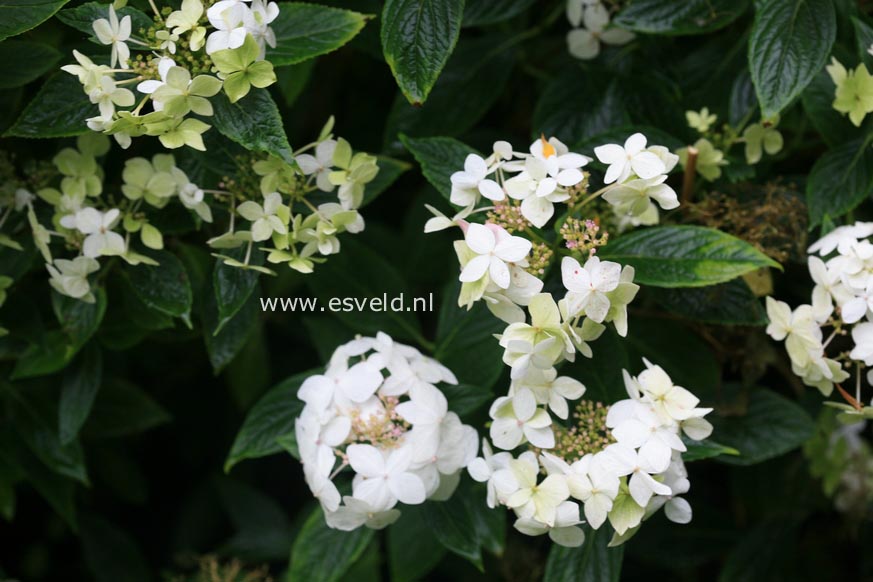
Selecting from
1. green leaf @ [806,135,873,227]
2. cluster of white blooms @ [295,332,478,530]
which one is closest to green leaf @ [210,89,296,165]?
cluster of white blooms @ [295,332,478,530]

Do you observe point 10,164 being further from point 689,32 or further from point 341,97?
point 689,32

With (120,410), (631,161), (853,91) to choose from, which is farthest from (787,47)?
(120,410)

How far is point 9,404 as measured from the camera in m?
1.10

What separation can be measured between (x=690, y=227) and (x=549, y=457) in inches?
10.1

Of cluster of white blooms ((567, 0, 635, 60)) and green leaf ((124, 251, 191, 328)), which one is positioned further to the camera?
cluster of white blooms ((567, 0, 635, 60))

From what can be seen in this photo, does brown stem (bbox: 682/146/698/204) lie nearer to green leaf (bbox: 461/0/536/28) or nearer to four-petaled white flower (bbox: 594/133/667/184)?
four-petaled white flower (bbox: 594/133/667/184)

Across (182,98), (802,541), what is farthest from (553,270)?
(802,541)

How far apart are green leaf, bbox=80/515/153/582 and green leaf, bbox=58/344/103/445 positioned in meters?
0.45

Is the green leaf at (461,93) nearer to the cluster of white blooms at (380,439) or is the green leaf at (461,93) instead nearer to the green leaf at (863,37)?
the cluster of white blooms at (380,439)

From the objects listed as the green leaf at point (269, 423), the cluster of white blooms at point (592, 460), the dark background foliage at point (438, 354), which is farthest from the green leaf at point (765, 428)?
the green leaf at point (269, 423)

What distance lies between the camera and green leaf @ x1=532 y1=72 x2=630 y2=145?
3.44 feet

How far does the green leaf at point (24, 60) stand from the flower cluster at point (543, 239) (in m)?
0.44

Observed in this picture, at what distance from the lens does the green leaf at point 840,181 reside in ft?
2.94

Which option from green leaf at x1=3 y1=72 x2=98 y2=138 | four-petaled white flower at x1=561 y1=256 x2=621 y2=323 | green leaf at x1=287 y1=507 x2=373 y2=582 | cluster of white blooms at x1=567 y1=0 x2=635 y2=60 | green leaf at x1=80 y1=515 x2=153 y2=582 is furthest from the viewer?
green leaf at x1=80 y1=515 x2=153 y2=582
